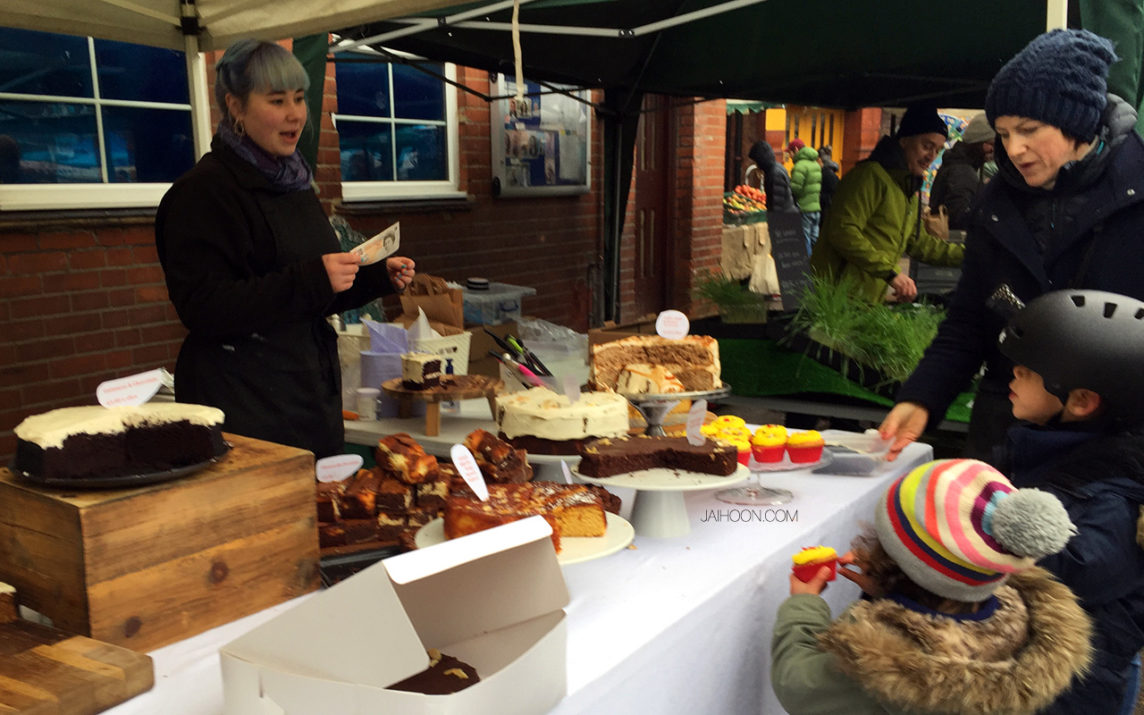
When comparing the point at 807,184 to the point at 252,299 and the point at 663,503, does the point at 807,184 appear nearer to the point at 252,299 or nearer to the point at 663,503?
the point at 252,299

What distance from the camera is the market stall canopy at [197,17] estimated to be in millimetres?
2785

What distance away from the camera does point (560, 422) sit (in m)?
2.05

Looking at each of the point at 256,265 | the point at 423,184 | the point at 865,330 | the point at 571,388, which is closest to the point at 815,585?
the point at 571,388

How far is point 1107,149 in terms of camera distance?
2.00 m

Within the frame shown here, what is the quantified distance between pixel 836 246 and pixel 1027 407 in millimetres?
3072

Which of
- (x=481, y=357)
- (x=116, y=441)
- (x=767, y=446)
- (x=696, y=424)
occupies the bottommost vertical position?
(x=481, y=357)

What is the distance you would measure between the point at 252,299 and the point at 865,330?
2.79 metres

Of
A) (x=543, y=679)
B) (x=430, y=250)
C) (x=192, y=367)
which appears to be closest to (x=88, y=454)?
(x=543, y=679)

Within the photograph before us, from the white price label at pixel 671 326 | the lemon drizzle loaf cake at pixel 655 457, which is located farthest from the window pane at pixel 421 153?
the lemon drizzle loaf cake at pixel 655 457

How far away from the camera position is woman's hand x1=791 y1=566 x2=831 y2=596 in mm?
1568

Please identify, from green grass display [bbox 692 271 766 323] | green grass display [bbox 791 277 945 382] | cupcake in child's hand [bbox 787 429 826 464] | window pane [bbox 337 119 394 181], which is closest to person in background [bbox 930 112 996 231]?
green grass display [bbox 692 271 766 323]

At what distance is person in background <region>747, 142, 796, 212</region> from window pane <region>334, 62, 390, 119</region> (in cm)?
377

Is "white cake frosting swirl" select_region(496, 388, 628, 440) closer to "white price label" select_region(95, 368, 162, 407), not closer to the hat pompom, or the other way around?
"white price label" select_region(95, 368, 162, 407)

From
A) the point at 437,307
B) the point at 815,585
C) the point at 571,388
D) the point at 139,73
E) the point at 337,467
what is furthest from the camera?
the point at 139,73
